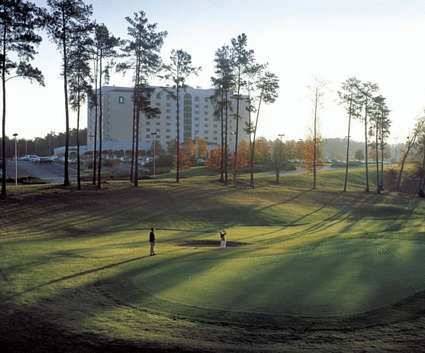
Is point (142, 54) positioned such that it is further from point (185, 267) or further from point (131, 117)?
point (131, 117)

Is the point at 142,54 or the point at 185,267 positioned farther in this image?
A: the point at 142,54

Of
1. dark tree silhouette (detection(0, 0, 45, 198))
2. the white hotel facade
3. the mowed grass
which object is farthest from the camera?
the white hotel facade

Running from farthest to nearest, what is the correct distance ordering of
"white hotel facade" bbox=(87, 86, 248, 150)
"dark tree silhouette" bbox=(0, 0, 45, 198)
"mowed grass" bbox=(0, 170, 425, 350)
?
"white hotel facade" bbox=(87, 86, 248, 150)
"dark tree silhouette" bbox=(0, 0, 45, 198)
"mowed grass" bbox=(0, 170, 425, 350)

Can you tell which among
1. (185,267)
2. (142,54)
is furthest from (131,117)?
(185,267)

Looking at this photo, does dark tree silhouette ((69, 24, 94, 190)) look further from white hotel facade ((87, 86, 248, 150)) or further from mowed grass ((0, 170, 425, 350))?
white hotel facade ((87, 86, 248, 150))

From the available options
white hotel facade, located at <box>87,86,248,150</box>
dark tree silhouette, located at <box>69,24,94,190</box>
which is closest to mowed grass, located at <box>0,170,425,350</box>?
dark tree silhouette, located at <box>69,24,94,190</box>

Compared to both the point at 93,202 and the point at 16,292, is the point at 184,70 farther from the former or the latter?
the point at 16,292

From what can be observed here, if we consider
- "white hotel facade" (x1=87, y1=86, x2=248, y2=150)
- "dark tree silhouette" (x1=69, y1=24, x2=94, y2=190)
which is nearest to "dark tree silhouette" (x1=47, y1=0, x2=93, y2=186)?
"dark tree silhouette" (x1=69, y1=24, x2=94, y2=190)

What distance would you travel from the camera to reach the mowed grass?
520 inches

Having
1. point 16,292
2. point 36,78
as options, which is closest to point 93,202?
point 36,78

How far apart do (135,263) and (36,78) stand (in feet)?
72.7

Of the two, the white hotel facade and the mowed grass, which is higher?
the white hotel facade

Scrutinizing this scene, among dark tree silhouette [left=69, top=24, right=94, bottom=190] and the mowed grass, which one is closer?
the mowed grass

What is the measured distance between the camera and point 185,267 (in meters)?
19.6
